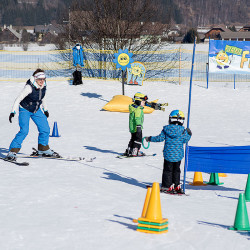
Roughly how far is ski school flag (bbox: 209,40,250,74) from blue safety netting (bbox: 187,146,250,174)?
16.4 meters

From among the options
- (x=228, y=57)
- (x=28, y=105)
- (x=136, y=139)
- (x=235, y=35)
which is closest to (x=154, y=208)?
(x=28, y=105)

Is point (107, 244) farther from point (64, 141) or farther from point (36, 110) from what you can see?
point (64, 141)

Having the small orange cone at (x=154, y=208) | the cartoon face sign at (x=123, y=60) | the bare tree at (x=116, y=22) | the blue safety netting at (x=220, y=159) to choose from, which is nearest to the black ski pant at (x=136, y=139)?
the blue safety netting at (x=220, y=159)

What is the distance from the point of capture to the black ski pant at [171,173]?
9664mm

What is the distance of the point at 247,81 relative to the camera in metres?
32.5

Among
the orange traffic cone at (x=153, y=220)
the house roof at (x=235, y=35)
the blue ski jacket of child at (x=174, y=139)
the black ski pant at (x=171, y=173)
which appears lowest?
the house roof at (x=235, y=35)

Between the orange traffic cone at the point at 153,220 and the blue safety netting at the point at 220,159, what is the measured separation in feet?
9.18

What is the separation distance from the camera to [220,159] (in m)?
9.80

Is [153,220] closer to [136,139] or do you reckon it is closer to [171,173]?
[171,173]

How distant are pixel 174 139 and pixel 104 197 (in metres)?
1.48

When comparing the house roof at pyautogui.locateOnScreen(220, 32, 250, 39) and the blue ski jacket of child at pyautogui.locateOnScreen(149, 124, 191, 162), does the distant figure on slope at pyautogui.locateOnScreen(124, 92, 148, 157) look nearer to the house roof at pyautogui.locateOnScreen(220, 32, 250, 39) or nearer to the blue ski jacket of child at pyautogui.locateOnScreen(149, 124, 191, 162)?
the blue ski jacket of child at pyautogui.locateOnScreen(149, 124, 191, 162)

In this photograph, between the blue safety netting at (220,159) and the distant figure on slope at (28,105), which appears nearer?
the blue safety netting at (220,159)

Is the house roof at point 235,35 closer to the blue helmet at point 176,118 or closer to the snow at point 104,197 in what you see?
the snow at point 104,197

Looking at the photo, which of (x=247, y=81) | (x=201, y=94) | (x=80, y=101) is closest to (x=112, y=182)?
(x=80, y=101)
